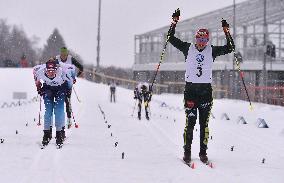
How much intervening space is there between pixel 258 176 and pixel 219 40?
3756 cm

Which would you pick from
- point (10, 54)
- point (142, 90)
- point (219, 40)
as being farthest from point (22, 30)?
point (142, 90)

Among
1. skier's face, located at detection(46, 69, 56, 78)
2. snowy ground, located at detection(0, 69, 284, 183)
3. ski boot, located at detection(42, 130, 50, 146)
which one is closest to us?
snowy ground, located at detection(0, 69, 284, 183)

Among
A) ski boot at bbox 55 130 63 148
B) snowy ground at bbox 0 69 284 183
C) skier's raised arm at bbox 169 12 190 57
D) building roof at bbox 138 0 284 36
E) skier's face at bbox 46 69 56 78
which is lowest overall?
snowy ground at bbox 0 69 284 183

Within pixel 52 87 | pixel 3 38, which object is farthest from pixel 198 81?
pixel 3 38

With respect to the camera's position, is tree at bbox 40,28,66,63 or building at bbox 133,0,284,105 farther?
tree at bbox 40,28,66,63

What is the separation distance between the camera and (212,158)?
948cm

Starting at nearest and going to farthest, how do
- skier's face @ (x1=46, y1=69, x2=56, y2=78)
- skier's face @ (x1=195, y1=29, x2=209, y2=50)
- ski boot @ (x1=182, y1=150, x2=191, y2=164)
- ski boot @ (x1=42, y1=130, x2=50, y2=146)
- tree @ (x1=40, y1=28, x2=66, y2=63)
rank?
ski boot @ (x1=182, y1=150, x2=191, y2=164), skier's face @ (x1=195, y1=29, x2=209, y2=50), ski boot @ (x1=42, y1=130, x2=50, y2=146), skier's face @ (x1=46, y1=69, x2=56, y2=78), tree @ (x1=40, y1=28, x2=66, y2=63)

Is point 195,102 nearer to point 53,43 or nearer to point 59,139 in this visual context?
point 59,139

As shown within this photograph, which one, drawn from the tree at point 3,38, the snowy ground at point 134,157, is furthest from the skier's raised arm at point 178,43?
the tree at point 3,38

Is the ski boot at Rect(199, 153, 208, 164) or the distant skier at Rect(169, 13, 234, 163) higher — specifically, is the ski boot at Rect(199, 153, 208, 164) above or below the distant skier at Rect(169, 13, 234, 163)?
below

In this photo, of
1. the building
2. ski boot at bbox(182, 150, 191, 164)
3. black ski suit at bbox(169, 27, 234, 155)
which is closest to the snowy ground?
ski boot at bbox(182, 150, 191, 164)

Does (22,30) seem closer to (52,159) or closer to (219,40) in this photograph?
(219,40)

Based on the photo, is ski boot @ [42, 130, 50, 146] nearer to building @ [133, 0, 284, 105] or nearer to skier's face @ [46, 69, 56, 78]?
skier's face @ [46, 69, 56, 78]

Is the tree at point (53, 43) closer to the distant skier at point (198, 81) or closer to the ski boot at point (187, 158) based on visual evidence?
the distant skier at point (198, 81)
